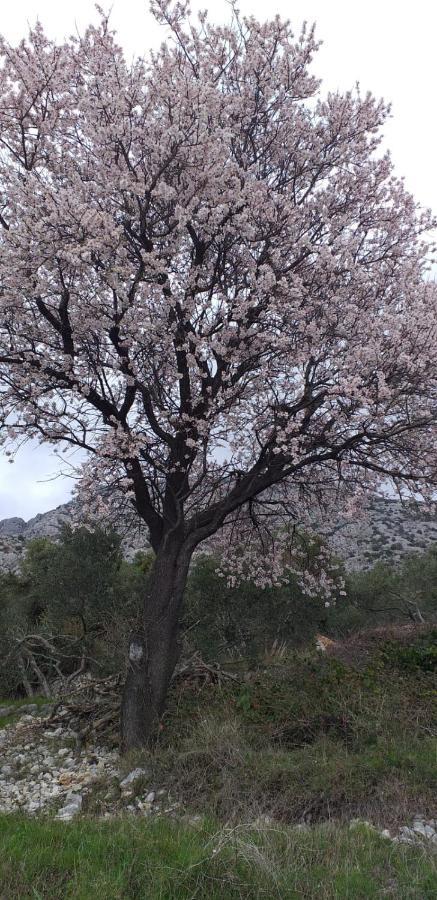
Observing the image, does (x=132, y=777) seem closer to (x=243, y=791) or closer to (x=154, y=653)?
(x=243, y=791)

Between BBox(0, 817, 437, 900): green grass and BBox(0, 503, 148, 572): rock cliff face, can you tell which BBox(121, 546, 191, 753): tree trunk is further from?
BBox(0, 503, 148, 572): rock cliff face

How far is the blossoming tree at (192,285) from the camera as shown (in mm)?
9438

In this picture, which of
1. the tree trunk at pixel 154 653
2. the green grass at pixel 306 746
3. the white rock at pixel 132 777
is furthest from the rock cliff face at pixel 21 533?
the white rock at pixel 132 777

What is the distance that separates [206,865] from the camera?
16.6ft

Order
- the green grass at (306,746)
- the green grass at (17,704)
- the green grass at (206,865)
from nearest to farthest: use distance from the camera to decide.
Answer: the green grass at (206,865) → the green grass at (306,746) → the green grass at (17,704)

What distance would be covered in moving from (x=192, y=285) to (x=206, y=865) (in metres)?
7.47

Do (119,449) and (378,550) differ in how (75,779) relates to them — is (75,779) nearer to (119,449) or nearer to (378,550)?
(119,449)

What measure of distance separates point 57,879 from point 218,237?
8623 millimetres

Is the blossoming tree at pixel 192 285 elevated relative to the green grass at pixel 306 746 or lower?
elevated

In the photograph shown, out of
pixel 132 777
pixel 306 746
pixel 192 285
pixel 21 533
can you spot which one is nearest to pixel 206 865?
pixel 132 777

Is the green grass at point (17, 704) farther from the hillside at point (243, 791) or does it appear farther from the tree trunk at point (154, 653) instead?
the tree trunk at point (154, 653)

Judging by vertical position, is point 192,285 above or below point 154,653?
above

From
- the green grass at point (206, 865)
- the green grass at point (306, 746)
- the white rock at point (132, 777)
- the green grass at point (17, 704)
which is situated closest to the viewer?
the green grass at point (206, 865)

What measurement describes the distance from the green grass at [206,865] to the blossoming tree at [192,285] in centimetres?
438
